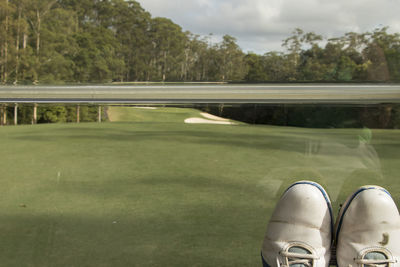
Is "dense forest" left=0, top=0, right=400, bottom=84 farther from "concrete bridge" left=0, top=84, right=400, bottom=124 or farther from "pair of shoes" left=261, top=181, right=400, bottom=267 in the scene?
"pair of shoes" left=261, top=181, right=400, bottom=267

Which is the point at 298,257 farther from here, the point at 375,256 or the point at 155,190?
the point at 155,190

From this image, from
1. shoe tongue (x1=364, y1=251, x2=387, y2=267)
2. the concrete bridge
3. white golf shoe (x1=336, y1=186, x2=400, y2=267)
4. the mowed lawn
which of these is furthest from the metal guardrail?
shoe tongue (x1=364, y1=251, x2=387, y2=267)

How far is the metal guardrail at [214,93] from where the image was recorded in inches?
52.1

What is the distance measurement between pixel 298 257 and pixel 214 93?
0.63m

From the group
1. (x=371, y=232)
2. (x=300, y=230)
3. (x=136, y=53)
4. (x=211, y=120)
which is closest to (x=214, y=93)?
(x=211, y=120)

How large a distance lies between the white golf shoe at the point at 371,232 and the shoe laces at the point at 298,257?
4.3 inches

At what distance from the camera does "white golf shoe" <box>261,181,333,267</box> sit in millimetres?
1449

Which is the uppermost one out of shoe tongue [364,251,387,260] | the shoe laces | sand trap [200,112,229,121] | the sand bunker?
sand trap [200,112,229,121]

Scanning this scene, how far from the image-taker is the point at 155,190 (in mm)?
1534

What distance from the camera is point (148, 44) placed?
1.38 meters

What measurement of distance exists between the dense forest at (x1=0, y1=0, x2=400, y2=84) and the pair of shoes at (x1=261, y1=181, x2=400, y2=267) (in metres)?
0.42

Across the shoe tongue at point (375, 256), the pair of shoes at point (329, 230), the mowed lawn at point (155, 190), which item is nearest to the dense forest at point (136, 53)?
the mowed lawn at point (155, 190)

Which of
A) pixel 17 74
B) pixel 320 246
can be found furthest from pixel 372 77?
pixel 17 74

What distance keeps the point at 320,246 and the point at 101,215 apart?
777 millimetres
